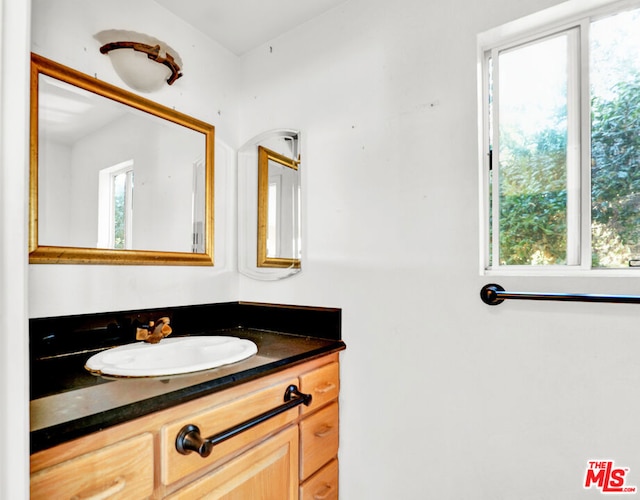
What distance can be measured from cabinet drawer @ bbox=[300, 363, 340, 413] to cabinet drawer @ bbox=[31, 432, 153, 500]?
532 millimetres

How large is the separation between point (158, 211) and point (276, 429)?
0.95 metres

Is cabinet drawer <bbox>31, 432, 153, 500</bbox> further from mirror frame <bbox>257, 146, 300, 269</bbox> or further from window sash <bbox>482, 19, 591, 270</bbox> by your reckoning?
window sash <bbox>482, 19, 591, 270</bbox>

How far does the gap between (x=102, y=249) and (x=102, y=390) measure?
1.92 feet

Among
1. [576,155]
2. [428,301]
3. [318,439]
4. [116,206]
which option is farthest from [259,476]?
[576,155]

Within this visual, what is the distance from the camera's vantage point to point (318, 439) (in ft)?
4.14

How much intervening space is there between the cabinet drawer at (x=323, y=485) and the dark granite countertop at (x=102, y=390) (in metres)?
0.43

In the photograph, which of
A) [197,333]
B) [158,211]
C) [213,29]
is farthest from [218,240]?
[213,29]

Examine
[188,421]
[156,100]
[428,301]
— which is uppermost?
[156,100]

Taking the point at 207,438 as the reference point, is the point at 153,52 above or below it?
above

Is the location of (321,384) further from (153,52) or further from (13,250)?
(153,52)

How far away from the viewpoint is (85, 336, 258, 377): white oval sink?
107 centimetres

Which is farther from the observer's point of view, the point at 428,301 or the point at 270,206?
the point at 270,206

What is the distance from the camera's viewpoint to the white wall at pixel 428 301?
1.01 meters

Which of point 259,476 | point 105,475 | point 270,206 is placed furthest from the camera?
point 270,206
